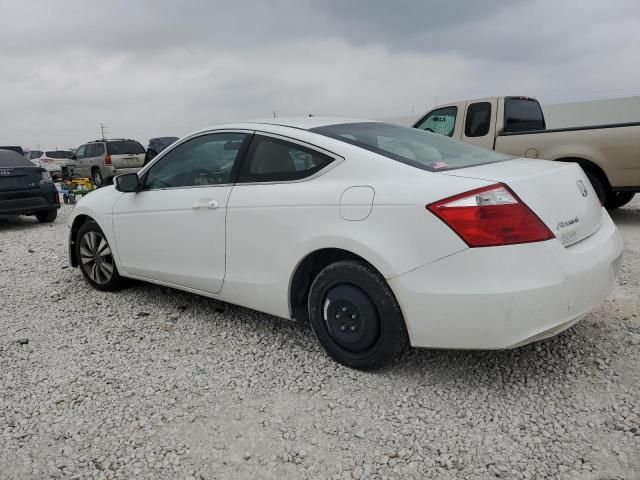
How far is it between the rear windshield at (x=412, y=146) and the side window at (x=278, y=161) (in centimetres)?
19

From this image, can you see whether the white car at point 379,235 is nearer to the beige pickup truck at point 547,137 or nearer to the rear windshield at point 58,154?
the beige pickup truck at point 547,137

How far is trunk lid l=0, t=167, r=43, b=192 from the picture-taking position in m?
8.56

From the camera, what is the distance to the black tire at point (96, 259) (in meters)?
4.47

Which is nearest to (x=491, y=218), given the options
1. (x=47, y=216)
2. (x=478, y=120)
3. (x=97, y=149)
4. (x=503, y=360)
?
(x=503, y=360)

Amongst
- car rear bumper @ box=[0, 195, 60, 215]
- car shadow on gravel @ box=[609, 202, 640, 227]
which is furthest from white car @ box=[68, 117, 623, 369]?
car rear bumper @ box=[0, 195, 60, 215]

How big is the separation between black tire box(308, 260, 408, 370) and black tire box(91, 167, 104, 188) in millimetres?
17276

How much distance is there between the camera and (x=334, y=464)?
2189 mm

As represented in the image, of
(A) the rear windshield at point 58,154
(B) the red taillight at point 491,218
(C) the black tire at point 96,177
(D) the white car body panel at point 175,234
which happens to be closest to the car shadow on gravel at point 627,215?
(B) the red taillight at point 491,218

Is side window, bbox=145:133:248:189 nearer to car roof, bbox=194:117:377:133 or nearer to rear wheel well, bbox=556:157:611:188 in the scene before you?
car roof, bbox=194:117:377:133

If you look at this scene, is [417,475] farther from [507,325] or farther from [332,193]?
[332,193]

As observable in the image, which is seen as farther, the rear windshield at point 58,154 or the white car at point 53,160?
the rear windshield at point 58,154

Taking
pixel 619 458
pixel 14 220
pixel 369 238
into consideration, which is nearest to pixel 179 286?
pixel 369 238

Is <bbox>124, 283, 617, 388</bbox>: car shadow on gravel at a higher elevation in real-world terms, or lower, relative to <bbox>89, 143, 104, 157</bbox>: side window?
lower

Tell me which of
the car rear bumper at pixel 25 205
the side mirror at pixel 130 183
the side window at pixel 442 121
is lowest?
the car rear bumper at pixel 25 205
